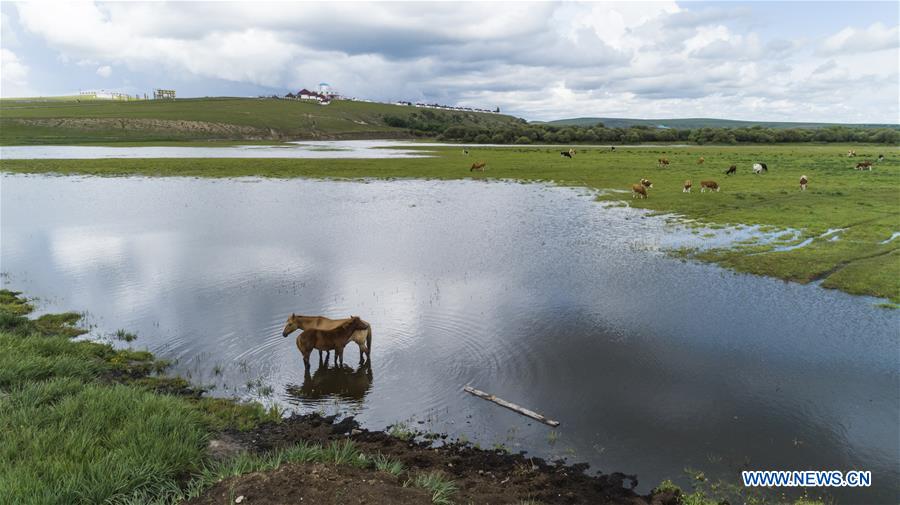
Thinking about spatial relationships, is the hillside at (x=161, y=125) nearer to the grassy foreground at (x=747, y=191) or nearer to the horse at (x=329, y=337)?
the grassy foreground at (x=747, y=191)

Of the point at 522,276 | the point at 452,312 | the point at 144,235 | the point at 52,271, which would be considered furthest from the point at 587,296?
the point at 144,235

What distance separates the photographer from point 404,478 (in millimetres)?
8359

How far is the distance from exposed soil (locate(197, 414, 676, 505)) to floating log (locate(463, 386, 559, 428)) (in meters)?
1.43

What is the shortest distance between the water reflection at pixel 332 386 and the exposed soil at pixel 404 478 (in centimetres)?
106

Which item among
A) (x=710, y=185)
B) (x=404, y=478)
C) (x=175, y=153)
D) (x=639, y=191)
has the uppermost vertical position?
(x=175, y=153)

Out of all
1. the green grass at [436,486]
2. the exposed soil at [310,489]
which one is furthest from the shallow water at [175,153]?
the exposed soil at [310,489]

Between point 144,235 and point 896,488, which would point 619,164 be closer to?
point 144,235

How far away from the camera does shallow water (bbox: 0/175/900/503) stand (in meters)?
11.2

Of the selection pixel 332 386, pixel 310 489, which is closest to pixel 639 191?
pixel 332 386

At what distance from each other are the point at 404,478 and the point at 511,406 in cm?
415

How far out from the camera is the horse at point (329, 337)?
13.9 meters

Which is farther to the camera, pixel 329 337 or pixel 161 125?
pixel 161 125

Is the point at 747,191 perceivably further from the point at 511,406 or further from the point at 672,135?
the point at 672,135

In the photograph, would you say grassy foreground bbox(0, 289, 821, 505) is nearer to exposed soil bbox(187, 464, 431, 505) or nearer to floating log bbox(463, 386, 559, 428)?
exposed soil bbox(187, 464, 431, 505)
